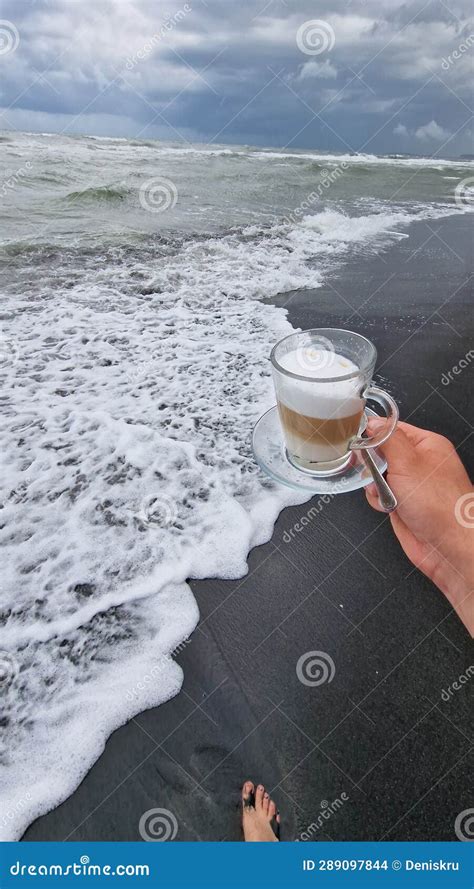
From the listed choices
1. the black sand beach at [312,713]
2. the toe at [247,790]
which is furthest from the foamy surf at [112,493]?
the toe at [247,790]

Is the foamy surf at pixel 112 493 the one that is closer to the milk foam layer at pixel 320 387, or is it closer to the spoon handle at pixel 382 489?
the spoon handle at pixel 382 489

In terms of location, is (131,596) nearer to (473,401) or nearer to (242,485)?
(242,485)

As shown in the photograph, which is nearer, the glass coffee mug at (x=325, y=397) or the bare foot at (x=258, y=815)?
the glass coffee mug at (x=325, y=397)

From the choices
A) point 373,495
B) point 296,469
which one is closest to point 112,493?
point 296,469

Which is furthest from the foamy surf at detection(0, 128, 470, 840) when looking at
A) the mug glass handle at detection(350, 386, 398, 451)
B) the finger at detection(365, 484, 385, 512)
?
the mug glass handle at detection(350, 386, 398, 451)

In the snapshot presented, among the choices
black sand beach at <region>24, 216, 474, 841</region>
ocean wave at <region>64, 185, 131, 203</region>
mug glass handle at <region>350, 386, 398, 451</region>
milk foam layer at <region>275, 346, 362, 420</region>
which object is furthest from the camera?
ocean wave at <region>64, 185, 131, 203</region>

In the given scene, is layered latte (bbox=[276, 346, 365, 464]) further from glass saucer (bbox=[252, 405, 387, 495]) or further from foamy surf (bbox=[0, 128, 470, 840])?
foamy surf (bbox=[0, 128, 470, 840])
